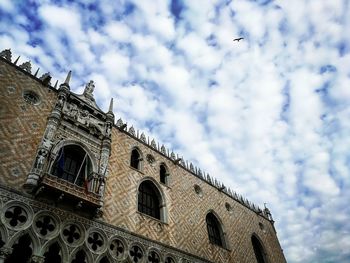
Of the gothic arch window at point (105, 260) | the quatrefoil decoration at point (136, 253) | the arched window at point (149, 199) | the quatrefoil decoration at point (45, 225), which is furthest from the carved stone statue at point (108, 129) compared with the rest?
the gothic arch window at point (105, 260)

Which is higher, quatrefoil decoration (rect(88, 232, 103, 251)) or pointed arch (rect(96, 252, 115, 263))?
quatrefoil decoration (rect(88, 232, 103, 251))

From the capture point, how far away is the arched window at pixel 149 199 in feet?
45.3

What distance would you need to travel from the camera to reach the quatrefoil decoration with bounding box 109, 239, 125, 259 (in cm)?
1070

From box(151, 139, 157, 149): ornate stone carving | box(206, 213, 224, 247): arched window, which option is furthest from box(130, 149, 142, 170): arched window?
box(206, 213, 224, 247): arched window

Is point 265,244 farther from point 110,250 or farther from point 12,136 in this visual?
point 12,136

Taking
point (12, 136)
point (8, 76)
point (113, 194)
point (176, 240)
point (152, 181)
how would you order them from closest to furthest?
point (12, 136) → point (8, 76) → point (113, 194) → point (176, 240) → point (152, 181)

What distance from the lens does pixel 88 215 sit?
10.6 metres

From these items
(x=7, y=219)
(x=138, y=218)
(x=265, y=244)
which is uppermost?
(x=265, y=244)

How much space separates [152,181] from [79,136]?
450 cm

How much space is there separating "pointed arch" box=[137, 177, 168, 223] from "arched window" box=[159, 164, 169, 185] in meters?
1.12

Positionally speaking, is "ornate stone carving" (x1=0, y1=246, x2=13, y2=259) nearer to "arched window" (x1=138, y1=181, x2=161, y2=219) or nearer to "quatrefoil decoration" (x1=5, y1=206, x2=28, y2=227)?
"quatrefoil decoration" (x1=5, y1=206, x2=28, y2=227)

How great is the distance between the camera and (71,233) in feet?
32.5

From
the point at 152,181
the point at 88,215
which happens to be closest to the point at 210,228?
the point at 152,181

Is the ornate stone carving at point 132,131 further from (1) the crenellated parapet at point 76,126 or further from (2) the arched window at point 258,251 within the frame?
(2) the arched window at point 258,251
